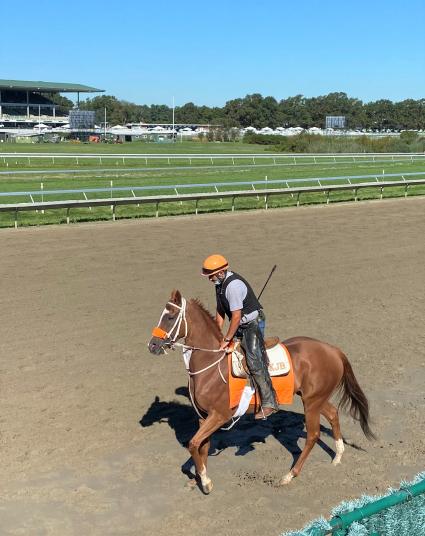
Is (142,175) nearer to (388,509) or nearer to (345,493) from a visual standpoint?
(345,493)

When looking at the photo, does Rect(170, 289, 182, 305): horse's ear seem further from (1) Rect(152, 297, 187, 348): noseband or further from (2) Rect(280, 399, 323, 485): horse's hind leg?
(2) Rect(280, 399, 323, 485): horse's hind leg

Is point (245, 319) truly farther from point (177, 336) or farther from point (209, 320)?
point (177, 336)

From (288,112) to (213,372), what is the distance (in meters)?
166

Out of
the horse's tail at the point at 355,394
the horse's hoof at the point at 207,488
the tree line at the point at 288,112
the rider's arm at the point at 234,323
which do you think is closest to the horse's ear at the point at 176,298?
the rider's arm at the point at 234,323

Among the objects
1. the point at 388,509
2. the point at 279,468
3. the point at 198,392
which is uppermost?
the point at 388,509

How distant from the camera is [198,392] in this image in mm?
5707

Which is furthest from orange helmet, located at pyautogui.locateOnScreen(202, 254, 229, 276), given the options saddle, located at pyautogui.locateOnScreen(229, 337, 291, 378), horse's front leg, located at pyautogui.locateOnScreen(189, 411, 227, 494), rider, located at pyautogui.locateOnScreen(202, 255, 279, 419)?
horse's front leg, located at pyautogui.locateOnScreen(189, 411, 227, 494)

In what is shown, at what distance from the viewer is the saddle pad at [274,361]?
19.1 feet

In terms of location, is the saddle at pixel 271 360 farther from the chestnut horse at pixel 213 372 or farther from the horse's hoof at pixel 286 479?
the horse's hoof at pixel 286 479

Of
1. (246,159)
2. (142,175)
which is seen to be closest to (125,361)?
(142,175)

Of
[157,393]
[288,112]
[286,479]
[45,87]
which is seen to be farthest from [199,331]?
[288,112]

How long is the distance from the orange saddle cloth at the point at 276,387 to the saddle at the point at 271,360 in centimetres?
3

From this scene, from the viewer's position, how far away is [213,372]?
5.76 m

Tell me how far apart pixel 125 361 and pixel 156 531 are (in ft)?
12.2
